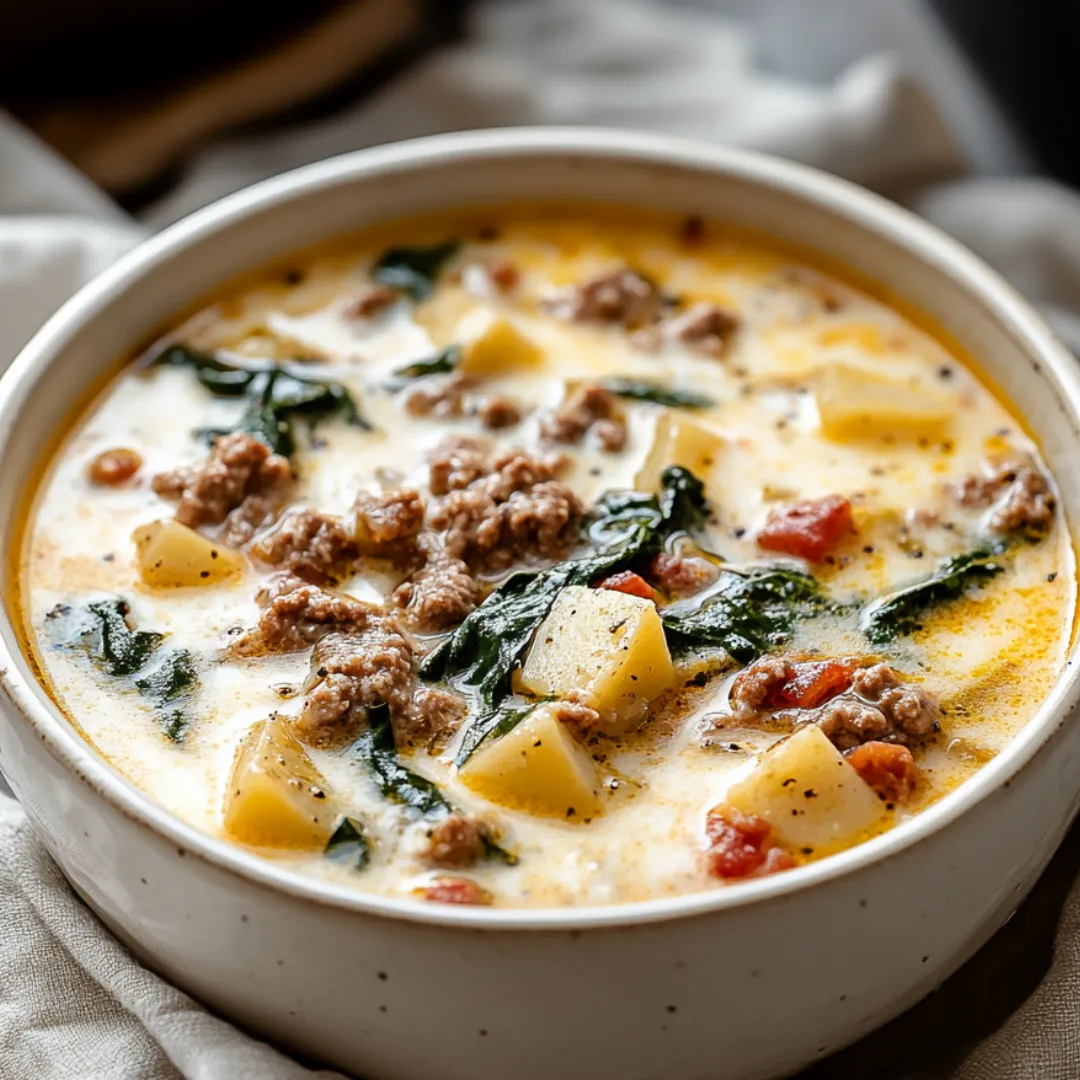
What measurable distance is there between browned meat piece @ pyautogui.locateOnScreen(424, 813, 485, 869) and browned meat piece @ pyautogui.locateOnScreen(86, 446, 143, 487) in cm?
139

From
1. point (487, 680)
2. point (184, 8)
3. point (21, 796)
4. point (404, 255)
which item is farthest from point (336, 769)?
point (184, 8)

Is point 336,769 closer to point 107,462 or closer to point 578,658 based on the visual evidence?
point 578,658

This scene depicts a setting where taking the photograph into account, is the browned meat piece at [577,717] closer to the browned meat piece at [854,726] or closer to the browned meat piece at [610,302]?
the browned meat piece at [854,726]

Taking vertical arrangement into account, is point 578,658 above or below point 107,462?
below

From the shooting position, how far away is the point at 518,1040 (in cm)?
279

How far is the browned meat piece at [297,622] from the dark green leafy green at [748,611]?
2.24 feet

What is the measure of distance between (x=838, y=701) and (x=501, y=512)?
861 millimetres

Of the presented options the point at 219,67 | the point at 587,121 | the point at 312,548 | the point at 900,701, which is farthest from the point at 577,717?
the point at 219,67

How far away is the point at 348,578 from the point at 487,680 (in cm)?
47

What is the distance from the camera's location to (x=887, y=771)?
10.5ft

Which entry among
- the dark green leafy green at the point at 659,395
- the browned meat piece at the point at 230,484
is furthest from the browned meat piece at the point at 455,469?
the dark green leafy green at the point at 659,395

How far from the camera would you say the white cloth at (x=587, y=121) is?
10.6ft

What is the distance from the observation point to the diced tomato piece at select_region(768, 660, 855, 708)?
3.39 metres

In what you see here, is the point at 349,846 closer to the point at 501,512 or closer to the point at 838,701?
the point at 501,512
